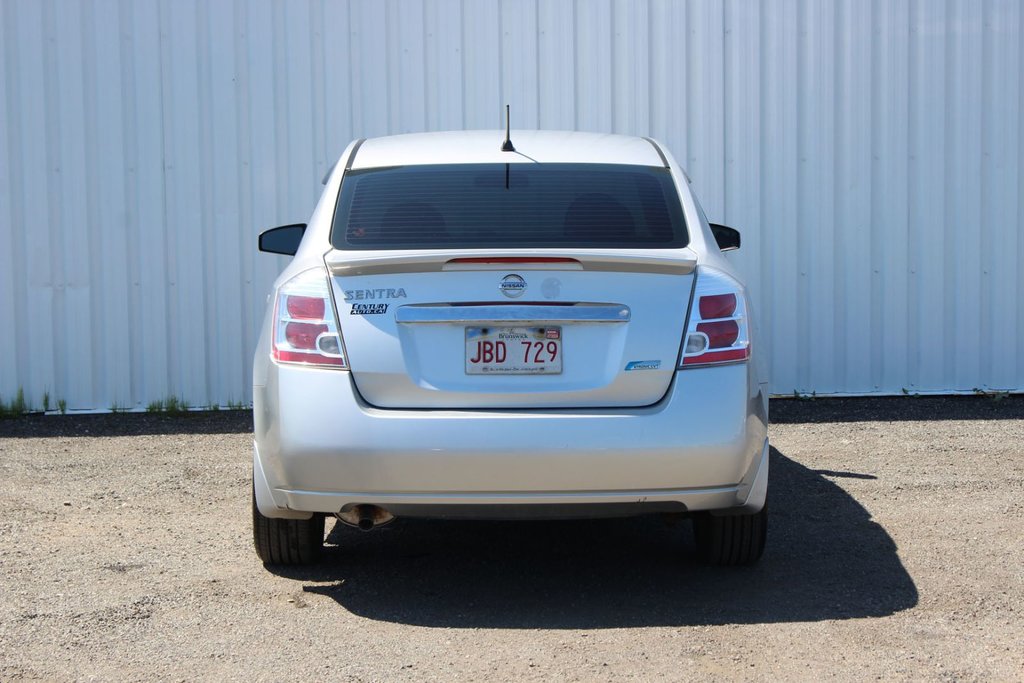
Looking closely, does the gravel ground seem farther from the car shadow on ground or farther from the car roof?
the car roof

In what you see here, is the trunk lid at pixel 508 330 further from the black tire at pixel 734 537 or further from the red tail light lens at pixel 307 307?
the black tire at pixel 734 537

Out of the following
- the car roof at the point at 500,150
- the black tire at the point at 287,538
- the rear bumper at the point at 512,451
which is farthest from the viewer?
the car roof at the point at 500,150

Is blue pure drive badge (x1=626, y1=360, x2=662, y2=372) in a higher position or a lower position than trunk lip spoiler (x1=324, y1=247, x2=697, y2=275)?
lower

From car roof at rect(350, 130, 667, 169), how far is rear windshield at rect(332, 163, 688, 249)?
67 millimetres

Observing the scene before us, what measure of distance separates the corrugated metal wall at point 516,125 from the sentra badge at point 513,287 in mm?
5157

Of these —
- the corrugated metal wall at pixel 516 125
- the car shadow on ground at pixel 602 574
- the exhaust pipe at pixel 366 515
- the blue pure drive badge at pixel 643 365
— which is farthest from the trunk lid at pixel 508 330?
the corrugated metal wall at pixel 516 125

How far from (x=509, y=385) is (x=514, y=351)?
11 centimetres

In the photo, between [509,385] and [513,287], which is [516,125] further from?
[509,385]

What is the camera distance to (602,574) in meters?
5.02

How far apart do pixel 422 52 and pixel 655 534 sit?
4.74m

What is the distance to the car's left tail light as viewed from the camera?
14.1 feet

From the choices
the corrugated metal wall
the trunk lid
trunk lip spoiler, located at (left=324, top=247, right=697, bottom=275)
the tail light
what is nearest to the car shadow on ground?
the trunk lid

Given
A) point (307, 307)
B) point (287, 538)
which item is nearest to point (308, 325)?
point (307, 307)

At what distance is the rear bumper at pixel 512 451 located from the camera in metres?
4.20
